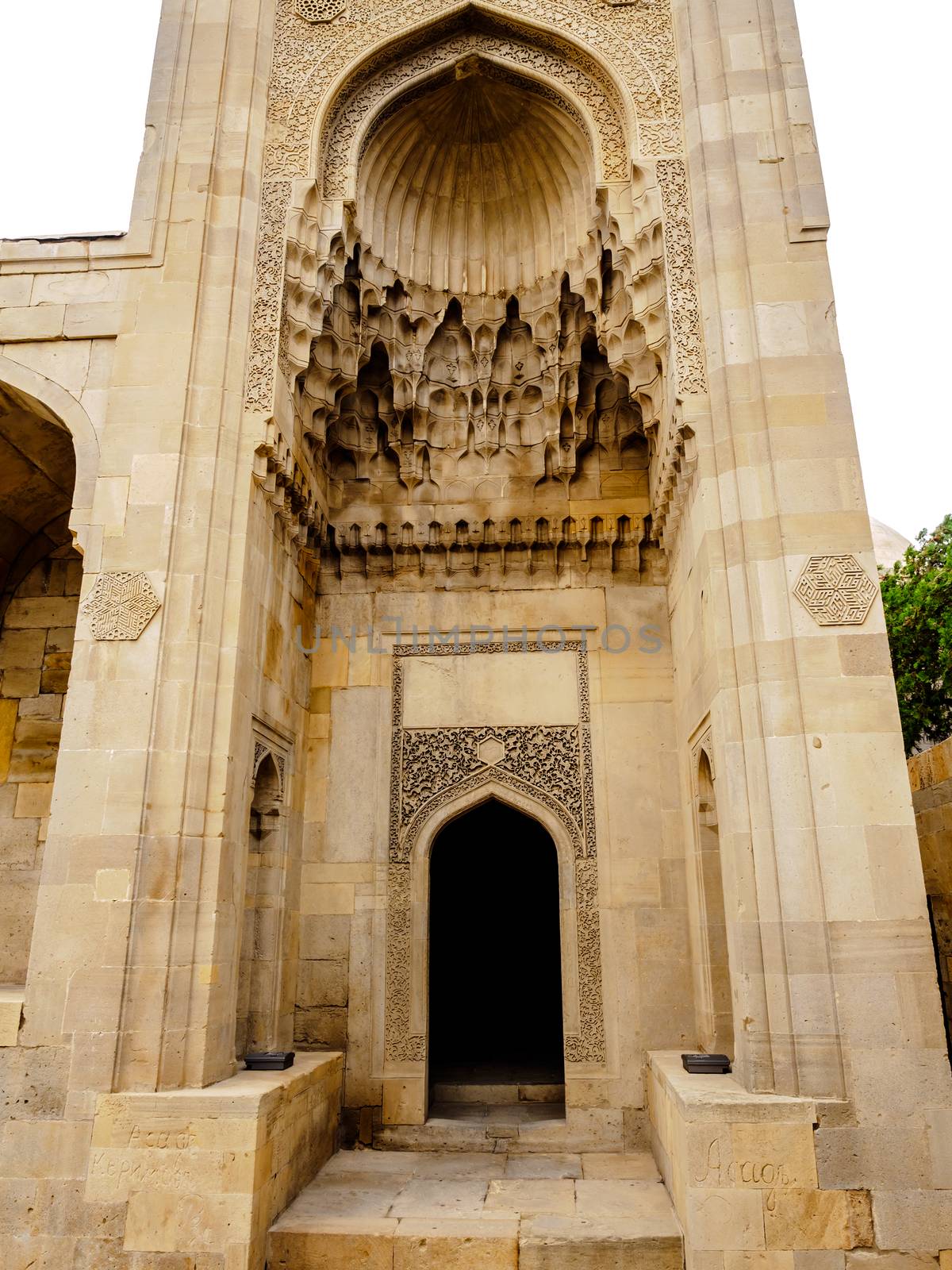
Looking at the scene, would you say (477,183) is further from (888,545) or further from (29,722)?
(888,545)

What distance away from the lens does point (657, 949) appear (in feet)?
21.0

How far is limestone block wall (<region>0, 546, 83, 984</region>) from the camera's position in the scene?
689 centimetres

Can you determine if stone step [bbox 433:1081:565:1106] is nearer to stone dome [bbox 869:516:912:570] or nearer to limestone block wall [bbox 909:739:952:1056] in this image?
limestone block wall [bbox 909:739:952:1056]

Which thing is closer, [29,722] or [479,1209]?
[479,1209]

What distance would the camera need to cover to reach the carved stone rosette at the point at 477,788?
6504mm

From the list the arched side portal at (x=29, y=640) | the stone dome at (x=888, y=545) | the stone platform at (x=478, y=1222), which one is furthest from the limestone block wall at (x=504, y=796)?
the stone dome at (x=888, y=545)

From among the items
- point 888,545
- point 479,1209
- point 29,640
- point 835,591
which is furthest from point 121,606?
point 888,545

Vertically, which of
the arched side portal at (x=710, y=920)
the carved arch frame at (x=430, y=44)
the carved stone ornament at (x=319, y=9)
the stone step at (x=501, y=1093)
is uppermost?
the carved stone ornament at (x=319, y=9)

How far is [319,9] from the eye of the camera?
21.8 feet

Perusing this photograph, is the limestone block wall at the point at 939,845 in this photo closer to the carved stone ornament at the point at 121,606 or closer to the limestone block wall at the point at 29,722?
the carved stone ornament at the point at 121,606

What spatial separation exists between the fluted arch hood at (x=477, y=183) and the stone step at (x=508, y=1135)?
6224mm

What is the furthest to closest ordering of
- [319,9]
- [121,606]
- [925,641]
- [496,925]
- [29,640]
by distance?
[496,925]
[925,641]
[29,640]
[319,9]
[121,606]

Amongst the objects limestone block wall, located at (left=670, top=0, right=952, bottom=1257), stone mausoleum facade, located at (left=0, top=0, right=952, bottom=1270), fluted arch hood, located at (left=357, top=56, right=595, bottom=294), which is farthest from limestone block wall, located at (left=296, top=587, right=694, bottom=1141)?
fluted arch hood, located at (left=357, top=56, right=595, bottom=294)

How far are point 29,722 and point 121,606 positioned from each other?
281 cm
